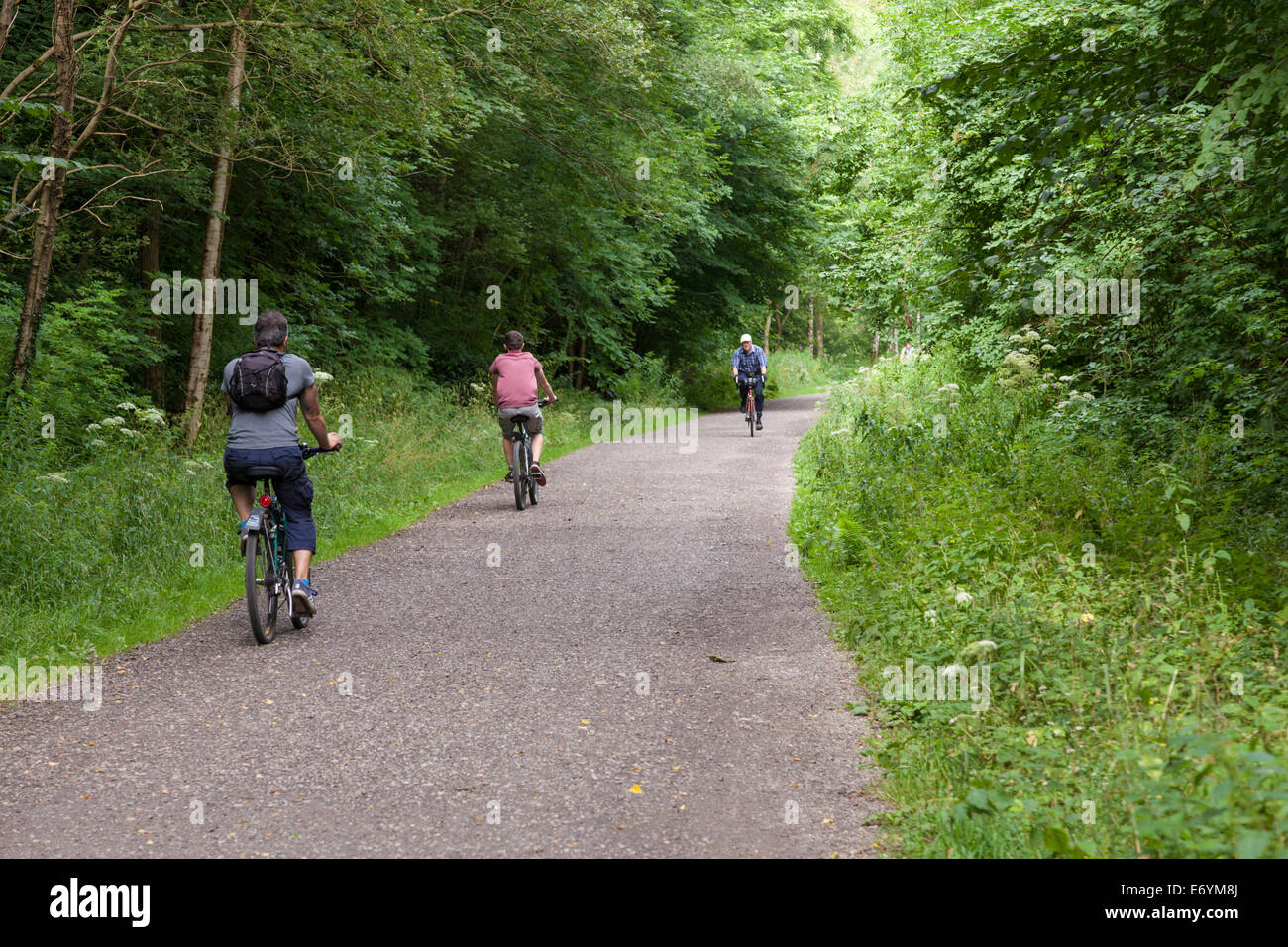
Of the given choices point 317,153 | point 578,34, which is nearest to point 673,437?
point 578,34

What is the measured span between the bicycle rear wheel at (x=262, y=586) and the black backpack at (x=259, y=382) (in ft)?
2.87

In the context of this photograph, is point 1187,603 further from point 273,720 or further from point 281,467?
point 281,467

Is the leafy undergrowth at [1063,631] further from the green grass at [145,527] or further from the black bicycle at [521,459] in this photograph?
the green grass at [145,527]

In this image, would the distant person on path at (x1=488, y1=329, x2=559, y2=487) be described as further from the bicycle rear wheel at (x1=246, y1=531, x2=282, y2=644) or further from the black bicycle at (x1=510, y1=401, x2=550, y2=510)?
the bicycle rear wheel at (x1=246, y1=531, x2=282, y2=644)

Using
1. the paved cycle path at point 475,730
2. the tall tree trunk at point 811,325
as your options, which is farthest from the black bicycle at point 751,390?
the tall tree trunk at point 811,325

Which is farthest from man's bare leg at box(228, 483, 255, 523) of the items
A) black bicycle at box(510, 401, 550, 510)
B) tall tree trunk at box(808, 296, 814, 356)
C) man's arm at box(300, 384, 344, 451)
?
tall tree trunk at box(808, 296, 814, 356)

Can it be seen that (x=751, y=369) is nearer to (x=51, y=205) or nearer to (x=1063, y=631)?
(x=51, y=205)

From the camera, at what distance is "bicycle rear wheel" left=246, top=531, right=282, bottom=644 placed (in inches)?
269

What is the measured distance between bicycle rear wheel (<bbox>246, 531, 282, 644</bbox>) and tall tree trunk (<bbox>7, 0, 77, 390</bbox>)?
4101mm

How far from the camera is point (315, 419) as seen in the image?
7414mm

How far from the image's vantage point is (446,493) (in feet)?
45.5

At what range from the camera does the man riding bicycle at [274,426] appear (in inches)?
275

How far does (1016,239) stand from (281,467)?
8.98 metres

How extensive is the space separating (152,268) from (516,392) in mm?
6131
